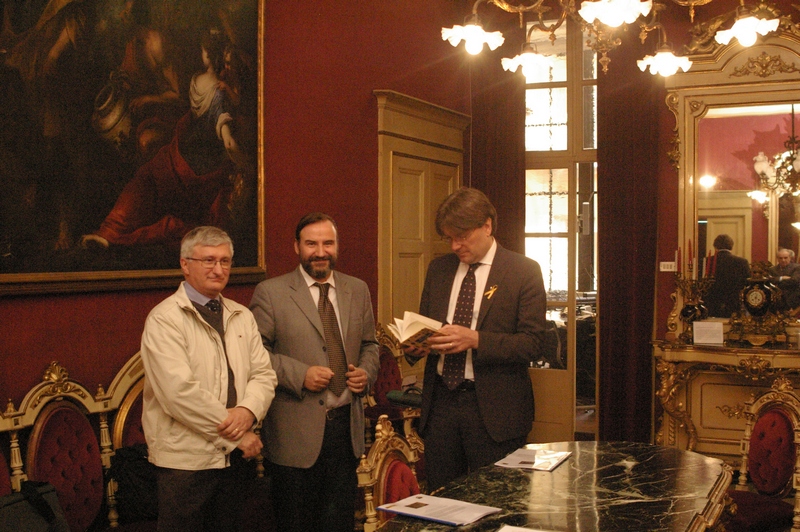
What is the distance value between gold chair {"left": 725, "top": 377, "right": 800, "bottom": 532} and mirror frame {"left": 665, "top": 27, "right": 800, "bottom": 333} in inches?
117

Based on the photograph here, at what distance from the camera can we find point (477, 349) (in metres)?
2.91

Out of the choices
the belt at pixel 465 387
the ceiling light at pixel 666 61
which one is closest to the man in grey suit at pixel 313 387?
the belt at pixel 465 387

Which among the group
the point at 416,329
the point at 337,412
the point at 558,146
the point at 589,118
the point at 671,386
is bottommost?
the point at 671,386

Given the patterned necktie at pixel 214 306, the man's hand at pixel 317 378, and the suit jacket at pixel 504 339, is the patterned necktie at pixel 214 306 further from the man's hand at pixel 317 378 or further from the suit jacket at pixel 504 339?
the suit jacket at pixel 504 339

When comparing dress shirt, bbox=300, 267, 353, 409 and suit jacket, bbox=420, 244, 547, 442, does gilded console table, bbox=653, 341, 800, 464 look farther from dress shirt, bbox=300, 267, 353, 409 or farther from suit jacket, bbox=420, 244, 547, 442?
dress shirt, bbox=300, 267, 353, 409

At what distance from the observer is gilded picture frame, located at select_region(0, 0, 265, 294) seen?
124 inches

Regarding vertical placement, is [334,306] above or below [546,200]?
below

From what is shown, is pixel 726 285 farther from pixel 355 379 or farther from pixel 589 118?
pixel 355 379

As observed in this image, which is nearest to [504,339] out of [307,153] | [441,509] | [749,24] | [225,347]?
[441,509]

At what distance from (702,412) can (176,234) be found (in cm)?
420

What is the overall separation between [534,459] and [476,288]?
0.70 m

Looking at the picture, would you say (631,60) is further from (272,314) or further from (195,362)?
(195,362)

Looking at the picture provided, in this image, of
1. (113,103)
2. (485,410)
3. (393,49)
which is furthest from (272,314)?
(393,49)

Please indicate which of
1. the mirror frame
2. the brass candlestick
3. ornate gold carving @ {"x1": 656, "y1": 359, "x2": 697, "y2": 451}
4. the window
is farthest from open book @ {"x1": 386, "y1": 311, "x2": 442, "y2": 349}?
the window
